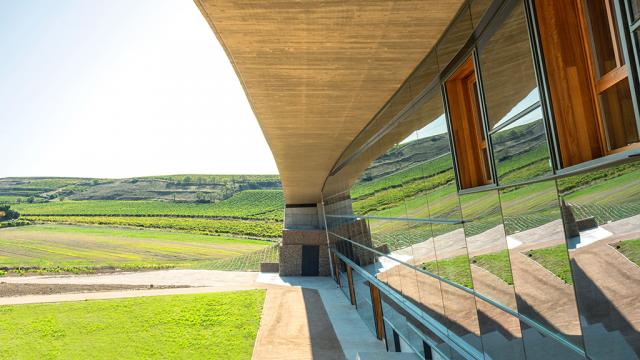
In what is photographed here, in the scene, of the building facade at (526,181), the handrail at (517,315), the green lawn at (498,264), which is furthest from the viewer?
the green lawn at (498,264)

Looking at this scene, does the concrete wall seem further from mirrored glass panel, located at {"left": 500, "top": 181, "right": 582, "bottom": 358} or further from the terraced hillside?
mirrored glass panel, located at {"left": 500, "top": 181, "right": 582, "bottom": 358}

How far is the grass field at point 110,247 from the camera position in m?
44.9

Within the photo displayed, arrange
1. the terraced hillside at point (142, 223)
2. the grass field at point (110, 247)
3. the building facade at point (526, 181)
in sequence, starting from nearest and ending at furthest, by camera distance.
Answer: the building facade at point (526, 181)
the terraced hillside at point (142, 223)
the grass field at point (110, 247)

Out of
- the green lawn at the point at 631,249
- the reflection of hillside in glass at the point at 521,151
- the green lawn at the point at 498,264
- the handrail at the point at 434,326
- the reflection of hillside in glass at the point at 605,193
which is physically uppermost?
the reflection of hillside in glass at the point at 521,151

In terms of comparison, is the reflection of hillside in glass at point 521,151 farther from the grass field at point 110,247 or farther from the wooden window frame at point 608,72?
the grass field at point 110,247

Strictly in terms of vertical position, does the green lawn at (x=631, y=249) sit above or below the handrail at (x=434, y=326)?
above

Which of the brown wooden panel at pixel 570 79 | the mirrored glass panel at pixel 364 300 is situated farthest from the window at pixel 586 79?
the mirrored glass panel at pixel 364 300

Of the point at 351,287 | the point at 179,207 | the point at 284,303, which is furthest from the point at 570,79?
the point at 179,207

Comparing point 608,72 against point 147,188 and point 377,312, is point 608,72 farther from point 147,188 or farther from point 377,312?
point 147,188

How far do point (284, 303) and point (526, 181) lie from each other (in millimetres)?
15443

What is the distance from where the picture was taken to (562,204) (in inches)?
130

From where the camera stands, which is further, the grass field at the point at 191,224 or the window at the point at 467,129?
the grass field at the point at 191,224

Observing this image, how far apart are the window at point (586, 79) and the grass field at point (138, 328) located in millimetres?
10833

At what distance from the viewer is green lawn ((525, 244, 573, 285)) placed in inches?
129
